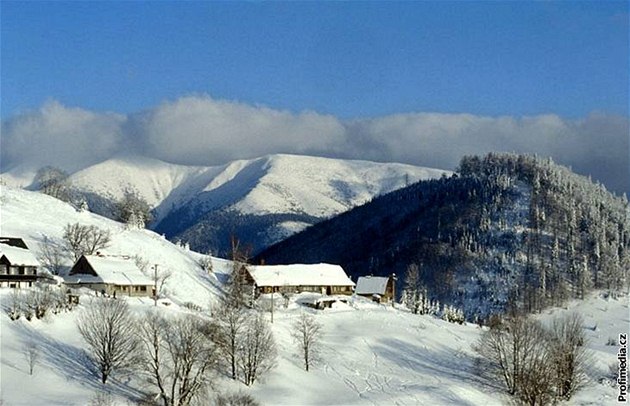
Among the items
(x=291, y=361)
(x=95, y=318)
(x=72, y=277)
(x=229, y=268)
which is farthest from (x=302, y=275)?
(x=95, y=318)

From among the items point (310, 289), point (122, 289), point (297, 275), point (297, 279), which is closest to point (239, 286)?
point (122, 289)

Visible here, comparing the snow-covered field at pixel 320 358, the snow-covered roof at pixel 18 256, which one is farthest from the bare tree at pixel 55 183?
the snow-covered roof at pixel 18 256

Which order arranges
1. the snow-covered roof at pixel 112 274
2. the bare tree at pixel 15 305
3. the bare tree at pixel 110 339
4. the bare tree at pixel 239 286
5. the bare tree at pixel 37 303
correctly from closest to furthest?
the bare tree at pixel 110 339
the bare tree at pixel 15 305
the bare tree at pixel 37 303
the snow-covered roof at pixel 112 274
the bare tree at pixel 239 286

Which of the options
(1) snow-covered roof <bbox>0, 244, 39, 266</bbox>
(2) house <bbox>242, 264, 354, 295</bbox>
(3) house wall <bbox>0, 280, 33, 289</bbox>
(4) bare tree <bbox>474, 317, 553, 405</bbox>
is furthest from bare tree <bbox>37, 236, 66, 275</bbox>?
(4) bare tree <bbox>474, 317, 553, 405</bbox>

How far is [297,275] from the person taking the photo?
133125 millimetres

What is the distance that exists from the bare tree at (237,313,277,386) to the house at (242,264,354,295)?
43.7 m

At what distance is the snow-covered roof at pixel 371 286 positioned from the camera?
144 meters

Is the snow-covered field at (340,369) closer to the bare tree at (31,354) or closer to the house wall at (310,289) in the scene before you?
the bare tree at (31,354)

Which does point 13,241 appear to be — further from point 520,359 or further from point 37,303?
point 520,359

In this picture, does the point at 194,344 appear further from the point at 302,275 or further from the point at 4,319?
the point at 302,275

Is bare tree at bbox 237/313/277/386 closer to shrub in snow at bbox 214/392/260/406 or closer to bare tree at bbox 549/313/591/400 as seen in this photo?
shrub in snow at bbox 214/392/260/406

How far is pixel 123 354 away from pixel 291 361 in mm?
19154

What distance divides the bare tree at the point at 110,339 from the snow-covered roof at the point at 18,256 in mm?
22584

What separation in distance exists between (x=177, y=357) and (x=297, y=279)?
66.7 meters
